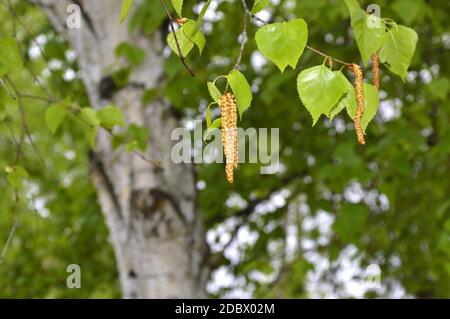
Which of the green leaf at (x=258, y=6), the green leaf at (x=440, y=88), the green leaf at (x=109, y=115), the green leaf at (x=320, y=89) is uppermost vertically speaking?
the green leaf at (x=440, y=88)

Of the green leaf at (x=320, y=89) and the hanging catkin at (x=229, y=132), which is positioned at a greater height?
the green leaf at (x=320, y=89)

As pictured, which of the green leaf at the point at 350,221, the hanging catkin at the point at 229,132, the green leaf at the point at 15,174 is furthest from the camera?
the green leaf at the point at 350,221

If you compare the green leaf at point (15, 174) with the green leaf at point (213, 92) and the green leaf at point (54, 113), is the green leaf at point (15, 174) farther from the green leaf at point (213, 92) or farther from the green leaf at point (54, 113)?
the green leaf at point (213, 92)

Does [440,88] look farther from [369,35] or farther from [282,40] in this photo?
[282,40]

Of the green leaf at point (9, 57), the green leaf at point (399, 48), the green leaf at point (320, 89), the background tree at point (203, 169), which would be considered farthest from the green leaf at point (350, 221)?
the green leaf at point (320, 89)

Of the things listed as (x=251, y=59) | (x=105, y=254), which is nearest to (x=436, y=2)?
(x=251, y=59)
